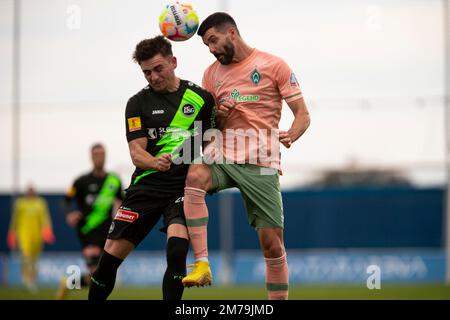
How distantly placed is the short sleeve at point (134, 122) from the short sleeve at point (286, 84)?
Result: 1.22m

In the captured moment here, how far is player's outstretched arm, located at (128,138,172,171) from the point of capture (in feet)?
25.1

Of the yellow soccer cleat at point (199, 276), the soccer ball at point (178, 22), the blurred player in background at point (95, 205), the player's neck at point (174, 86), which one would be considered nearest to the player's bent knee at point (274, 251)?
the yellow soccer cleat at point (199, 276)

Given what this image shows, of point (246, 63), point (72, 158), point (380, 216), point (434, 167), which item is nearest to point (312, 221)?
point (380, 216)

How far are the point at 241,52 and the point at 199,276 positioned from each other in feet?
6.59

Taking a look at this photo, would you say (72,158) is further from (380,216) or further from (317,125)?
(380,216)

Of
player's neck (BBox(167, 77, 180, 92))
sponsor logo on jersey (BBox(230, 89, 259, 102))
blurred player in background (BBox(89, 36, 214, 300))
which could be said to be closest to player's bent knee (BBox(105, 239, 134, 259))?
blurred player in background (BBox(89, 36, 214, 300))

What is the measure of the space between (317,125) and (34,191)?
620 centimetres

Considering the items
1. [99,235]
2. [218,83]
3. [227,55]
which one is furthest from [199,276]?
[99,235]

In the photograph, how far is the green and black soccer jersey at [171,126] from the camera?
306 inches

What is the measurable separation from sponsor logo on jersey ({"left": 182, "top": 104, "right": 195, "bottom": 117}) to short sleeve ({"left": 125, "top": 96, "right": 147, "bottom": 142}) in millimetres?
373

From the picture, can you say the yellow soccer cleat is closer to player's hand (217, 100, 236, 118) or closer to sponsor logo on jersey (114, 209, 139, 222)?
sponsor logo on jersey (114, 209, 139, 222)

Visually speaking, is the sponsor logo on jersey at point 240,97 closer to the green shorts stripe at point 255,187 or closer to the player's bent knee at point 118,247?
the green shorts stripe at point 255,187

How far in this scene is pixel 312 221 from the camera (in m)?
21.4

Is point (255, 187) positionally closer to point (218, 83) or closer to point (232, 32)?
point (218, 83)
